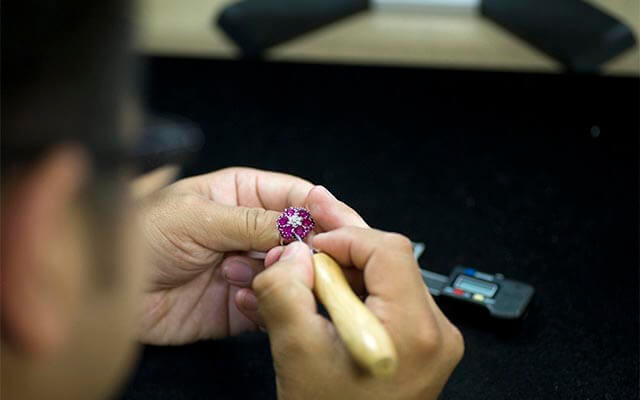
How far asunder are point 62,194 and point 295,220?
32cm

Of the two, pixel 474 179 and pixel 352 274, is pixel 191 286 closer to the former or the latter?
pixel 352 274

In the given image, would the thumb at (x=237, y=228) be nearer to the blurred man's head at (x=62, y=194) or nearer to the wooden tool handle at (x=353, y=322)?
the wooden tool handle at (x=353, y=322)

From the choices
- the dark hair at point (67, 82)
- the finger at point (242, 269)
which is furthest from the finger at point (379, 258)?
the dark hair at point (67, 82)

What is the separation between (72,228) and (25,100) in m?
Result: 0.07

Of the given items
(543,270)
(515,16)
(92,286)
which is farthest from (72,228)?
(515,16)

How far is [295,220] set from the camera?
0.73m

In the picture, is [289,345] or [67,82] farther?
[289,345]

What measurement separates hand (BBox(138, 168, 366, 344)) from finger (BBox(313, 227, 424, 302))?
0.05 meters

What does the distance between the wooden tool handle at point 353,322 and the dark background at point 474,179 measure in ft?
0.50

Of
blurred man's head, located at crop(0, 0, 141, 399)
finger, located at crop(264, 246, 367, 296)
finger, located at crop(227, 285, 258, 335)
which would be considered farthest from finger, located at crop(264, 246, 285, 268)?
blurred man's head, located at crop(0, 0, 141, 399)

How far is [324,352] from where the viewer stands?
2.06ft

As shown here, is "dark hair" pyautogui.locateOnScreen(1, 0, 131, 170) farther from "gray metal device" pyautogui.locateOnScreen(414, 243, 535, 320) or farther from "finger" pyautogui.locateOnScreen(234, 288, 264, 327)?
"gray metal device" pyautogui.locateOnScreen(414, 243, 535, 320)

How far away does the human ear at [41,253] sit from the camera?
0.43 meters

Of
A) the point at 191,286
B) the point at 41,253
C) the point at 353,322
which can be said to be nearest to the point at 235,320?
the point at 191,286
